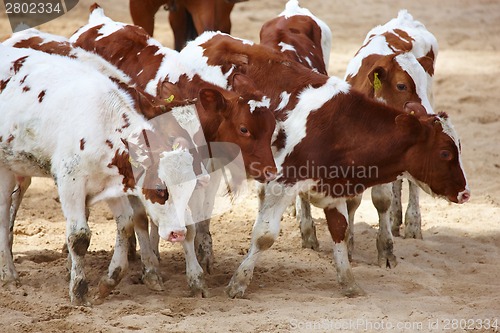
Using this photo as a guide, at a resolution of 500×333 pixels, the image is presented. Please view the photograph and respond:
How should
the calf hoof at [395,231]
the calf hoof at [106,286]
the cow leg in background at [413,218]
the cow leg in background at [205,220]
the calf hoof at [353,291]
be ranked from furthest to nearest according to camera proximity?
the calf hoof at [395,231] < the cow leg in background at [413,218] < the cow leg in background at [205,220] < the calf hoof at [353,291] < the calf hoof at [106,286]

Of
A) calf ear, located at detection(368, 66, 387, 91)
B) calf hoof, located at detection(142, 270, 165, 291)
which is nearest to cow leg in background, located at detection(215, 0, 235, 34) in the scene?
calf ear, located at detection(368, 66, 387, 91)

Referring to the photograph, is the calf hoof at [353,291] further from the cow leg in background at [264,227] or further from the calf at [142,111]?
the calf at [142,111]

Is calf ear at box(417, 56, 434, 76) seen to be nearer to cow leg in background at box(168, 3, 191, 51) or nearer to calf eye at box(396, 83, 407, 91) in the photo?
calf eye at box(396, 83, 407, 91)

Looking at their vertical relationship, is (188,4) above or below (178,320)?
above

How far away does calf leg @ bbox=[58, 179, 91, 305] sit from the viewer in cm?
625

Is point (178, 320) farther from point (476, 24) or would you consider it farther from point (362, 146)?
point (476, 24)

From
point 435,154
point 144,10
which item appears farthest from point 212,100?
point 144,10

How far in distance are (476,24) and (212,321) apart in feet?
39.9

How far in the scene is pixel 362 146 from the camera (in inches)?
261

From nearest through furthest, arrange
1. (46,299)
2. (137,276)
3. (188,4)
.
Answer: (46,299) < (137,276) < (188,4)

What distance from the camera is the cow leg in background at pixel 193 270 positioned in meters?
6.61

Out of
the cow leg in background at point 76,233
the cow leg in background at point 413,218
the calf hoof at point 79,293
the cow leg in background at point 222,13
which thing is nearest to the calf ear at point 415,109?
the cow leg in background at point 413,218

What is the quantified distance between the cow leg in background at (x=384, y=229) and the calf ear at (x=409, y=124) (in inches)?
41.3

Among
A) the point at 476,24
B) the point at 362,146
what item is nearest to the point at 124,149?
the point at 362,146
